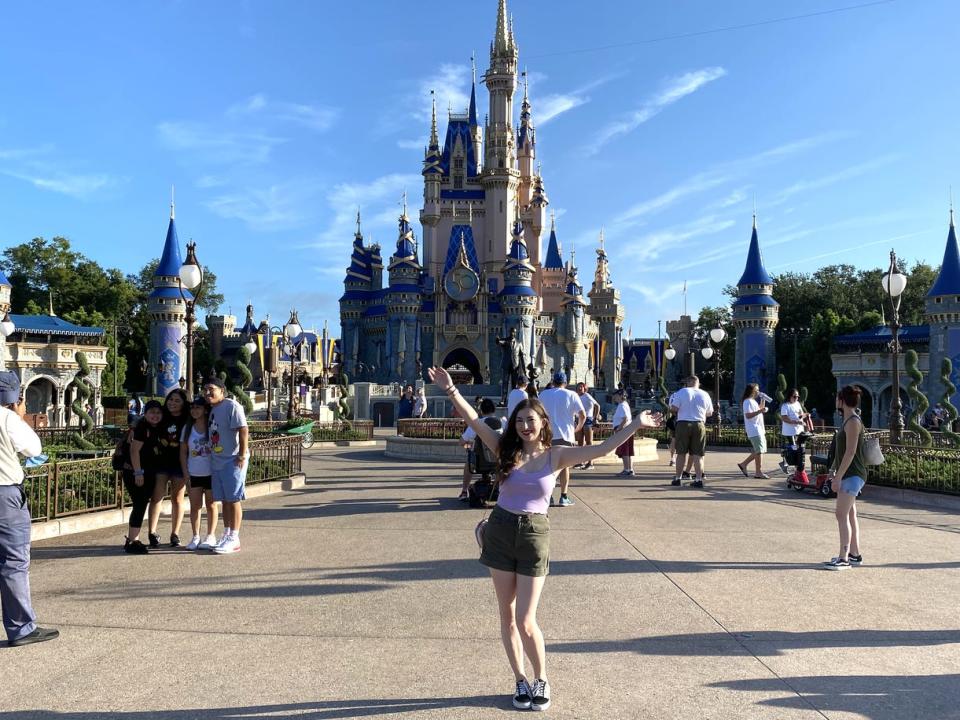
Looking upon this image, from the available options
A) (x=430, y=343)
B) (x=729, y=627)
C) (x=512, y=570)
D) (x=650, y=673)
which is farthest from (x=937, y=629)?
(x=430, y=343)

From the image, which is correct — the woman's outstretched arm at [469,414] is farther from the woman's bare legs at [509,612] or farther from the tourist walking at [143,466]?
the tourist walking at [143,466]

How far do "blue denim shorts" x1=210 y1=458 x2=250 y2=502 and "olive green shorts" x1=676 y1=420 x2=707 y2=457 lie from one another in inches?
309

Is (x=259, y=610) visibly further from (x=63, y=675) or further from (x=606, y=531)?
(x=606, y=531)

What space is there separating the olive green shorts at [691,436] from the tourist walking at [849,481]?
5368mm

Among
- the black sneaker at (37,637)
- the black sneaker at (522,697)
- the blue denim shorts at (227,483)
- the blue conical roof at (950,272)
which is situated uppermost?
the blue conical roof at (950,272)

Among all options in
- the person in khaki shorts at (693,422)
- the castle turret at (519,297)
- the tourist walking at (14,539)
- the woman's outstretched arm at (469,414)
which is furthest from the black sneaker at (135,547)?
the castle turret at (519,297)

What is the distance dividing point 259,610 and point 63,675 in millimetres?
1481

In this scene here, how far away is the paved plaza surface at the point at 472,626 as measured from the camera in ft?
12.7

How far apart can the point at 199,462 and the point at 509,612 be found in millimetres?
4738

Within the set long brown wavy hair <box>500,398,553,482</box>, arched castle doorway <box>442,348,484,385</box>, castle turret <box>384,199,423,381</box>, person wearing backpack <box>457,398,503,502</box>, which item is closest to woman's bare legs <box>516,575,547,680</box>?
long brown wavy hair <box>500,398,553,482</box>

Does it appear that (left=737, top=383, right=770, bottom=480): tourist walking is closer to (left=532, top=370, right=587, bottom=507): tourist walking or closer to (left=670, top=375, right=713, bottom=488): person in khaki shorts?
(left=670, top=375, right=713, bottom=488): person in khaki shorts

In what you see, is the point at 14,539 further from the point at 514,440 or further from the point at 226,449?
the point at 514,440

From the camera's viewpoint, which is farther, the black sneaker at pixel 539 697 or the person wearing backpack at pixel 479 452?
the person wearing backpack at pixel 479 452

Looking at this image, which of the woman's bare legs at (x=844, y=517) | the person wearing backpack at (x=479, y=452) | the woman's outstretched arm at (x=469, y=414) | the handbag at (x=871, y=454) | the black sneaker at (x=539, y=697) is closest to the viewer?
the black sneaker at (x=539, y=697)
